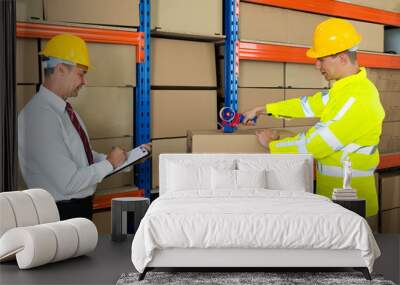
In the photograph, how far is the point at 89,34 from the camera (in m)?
4.38

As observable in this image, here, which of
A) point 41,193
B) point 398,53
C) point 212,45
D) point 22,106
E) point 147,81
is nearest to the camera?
point 41,193

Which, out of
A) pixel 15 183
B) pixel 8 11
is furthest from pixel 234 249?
pixel 8 11

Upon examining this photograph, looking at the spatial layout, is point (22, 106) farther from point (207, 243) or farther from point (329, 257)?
point (329, 257)

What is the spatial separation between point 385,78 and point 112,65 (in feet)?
10.3

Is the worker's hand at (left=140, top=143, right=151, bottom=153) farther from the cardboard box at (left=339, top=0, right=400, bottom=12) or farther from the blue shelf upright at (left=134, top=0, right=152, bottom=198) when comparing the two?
the cardboard box at (left=339, top=0, right=400, bottom=12)

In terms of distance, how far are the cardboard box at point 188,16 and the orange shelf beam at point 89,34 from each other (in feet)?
0.62

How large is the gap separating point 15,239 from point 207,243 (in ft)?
3.78

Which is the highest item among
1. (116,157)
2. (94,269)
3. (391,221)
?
(116,157)

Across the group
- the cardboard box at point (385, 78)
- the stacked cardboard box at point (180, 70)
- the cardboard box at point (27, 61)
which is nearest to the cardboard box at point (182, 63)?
the stacked cardboard box at point (180, 70)

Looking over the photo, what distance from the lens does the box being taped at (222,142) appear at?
4.71 m

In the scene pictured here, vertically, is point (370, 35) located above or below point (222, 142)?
above

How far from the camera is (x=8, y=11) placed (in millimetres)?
3996

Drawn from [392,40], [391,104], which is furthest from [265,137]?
[392,40]

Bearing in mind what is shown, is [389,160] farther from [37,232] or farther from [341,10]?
[37,232]
